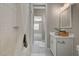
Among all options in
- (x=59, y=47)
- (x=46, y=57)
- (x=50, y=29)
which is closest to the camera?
(x=46, y=57)

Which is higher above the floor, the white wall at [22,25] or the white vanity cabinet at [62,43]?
the white wall at [22,25]

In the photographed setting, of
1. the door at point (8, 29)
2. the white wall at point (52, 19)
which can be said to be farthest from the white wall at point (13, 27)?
the white wall at point (52, 19)

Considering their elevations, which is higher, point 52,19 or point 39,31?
point 52,19

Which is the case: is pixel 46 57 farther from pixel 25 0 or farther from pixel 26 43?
pixel 25 0

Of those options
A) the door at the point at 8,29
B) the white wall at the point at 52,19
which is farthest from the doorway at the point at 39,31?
the door at the point at 8,29

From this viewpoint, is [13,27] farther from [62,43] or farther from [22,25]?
[62,43]

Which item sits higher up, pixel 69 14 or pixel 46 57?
pixel 69 14

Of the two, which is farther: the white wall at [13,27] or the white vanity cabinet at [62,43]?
the white vanity cabinet at [62,43]

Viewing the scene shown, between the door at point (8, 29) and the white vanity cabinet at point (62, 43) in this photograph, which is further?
the white vanity cabinet at point (62, 43)

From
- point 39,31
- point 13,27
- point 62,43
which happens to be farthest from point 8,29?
point 62,43

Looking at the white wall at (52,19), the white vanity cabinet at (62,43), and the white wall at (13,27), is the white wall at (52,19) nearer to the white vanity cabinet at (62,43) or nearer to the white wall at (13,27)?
the white vanity cabinet at (62,43)

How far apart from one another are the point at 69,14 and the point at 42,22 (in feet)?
1.19

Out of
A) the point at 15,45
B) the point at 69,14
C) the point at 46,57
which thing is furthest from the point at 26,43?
the point at 69,14

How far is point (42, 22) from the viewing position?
3.27 ft
